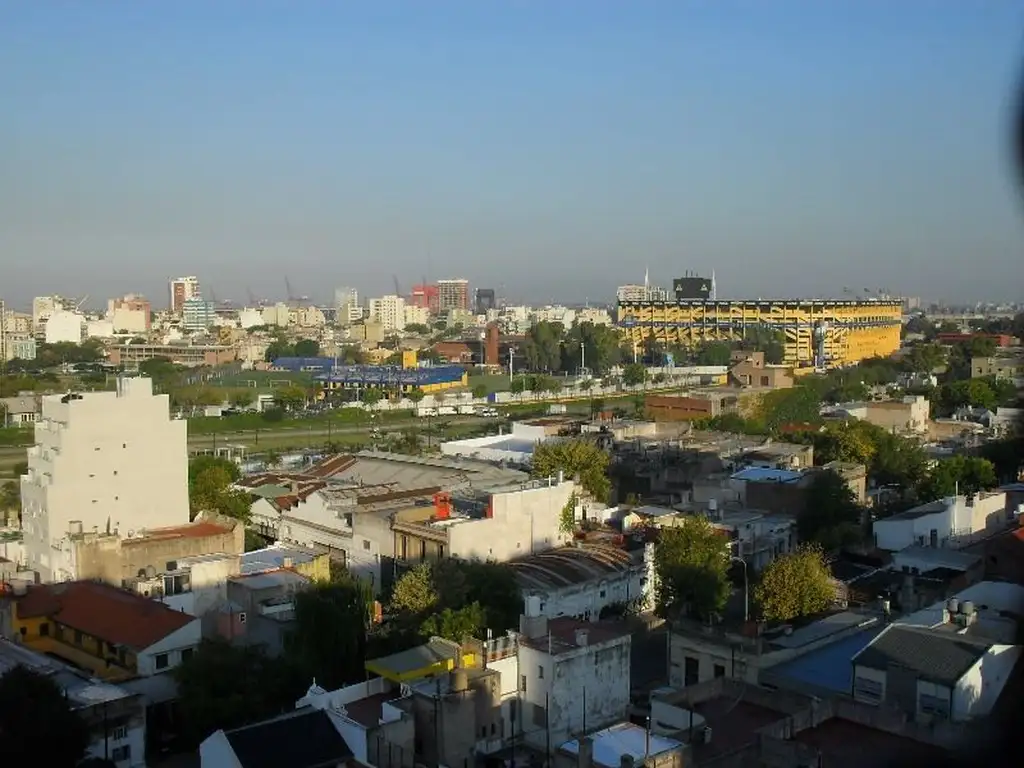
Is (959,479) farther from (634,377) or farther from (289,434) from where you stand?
A: (634,377)

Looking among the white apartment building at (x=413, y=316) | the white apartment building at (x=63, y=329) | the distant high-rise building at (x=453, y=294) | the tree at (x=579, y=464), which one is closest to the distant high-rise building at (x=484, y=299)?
the distant high-rise building at (x=453, y=294)

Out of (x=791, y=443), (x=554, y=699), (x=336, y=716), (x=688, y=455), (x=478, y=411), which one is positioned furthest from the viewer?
(x=478, y=411)

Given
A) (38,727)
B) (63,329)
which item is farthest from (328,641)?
(63,329)

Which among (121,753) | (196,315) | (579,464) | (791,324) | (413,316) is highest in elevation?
(791,324)

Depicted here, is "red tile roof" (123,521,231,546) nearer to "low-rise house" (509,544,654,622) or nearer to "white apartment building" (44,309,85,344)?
"low-rise house" (509,544,654,622)

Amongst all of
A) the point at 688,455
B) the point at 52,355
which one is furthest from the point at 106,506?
the point at 52,355

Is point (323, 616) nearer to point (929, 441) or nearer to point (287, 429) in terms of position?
point (929, 441)

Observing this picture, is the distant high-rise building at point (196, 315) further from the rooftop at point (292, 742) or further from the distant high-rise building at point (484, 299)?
the rooftop at point (292, 742)
